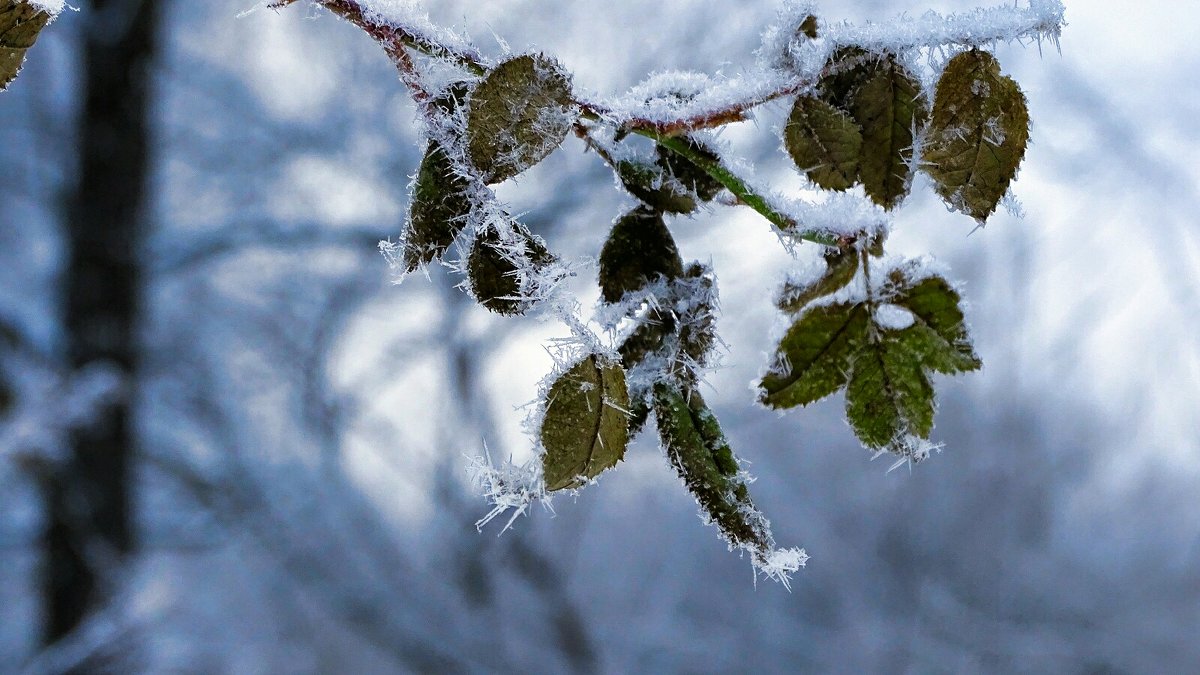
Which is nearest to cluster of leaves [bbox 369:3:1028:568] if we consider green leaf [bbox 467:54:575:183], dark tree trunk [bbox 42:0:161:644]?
green leaf [bbox 467:54:575:183]

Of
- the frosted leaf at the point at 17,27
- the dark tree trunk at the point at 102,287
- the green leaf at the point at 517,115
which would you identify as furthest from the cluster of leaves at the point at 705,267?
the dark tree trunk at the point at 102,287

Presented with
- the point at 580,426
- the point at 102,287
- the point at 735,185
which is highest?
the point at 102,287

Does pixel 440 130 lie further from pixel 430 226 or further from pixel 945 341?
pixel 945 341

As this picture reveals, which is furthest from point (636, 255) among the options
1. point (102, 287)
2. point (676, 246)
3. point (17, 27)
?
point (102, 287)

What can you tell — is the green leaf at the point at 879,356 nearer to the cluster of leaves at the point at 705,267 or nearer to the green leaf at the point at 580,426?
the cluster of leaves at the point at 705,267

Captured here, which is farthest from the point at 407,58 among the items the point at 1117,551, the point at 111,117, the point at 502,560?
the point at 1117,551

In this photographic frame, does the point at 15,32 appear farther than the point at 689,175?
No

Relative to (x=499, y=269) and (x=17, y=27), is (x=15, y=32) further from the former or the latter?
(x=499, y=269)

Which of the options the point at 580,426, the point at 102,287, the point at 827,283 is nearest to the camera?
the point at 580,426
